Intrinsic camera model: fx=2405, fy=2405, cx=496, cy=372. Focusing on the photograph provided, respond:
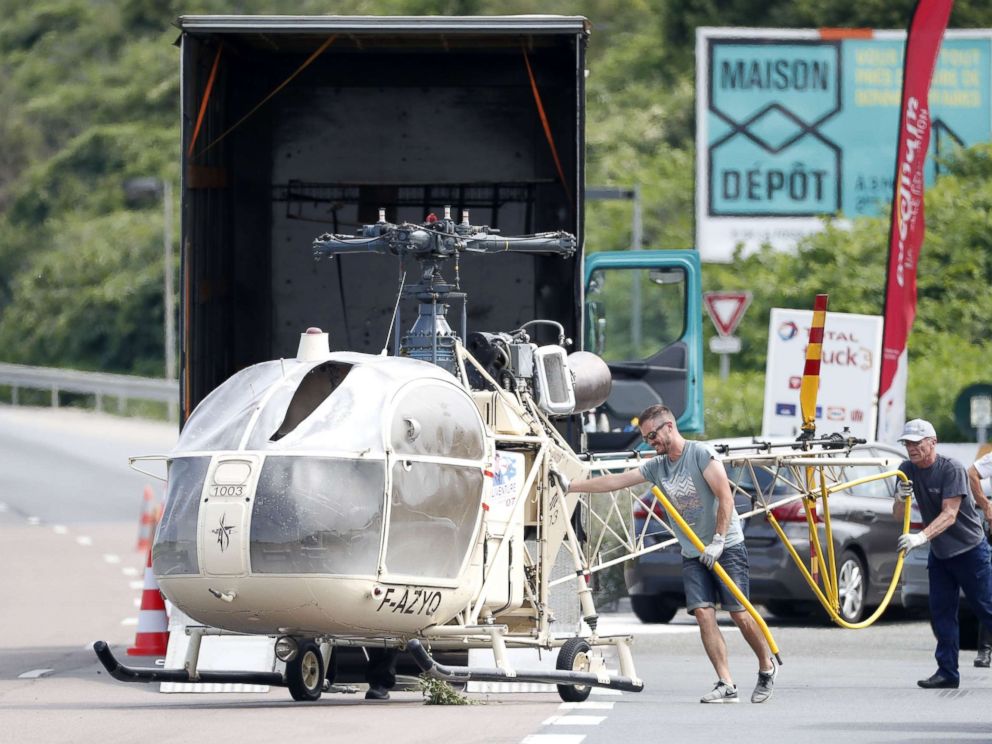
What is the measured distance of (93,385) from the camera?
47688 mm

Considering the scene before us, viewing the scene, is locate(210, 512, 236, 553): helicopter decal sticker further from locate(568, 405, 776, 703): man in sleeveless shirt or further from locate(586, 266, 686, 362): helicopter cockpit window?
locate(586, 266, 686, 362): helicopter cockpit window

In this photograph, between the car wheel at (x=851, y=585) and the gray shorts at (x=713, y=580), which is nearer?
the gray shorts at (x=713, y=580)

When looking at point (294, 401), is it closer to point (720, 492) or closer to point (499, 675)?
point (499, 675)

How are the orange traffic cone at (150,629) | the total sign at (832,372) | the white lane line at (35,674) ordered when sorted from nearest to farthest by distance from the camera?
the white lane line at (35,674) → the orange traffic cone at (150,629) → the total sign at (832,372)

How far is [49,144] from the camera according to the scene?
7300cm

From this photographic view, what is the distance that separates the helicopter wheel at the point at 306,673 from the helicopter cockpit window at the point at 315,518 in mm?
1240

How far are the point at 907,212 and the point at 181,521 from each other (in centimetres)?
1669

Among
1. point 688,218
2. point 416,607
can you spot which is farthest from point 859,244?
point 416,607

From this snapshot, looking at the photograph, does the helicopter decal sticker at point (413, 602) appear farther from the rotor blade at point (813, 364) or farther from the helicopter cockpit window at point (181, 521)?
the rotor blade at point (813, 364)

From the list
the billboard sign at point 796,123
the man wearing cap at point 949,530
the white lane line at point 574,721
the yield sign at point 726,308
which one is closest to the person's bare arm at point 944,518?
the man wearing cap at point 949,530

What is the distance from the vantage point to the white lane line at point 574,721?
A: 494 inches

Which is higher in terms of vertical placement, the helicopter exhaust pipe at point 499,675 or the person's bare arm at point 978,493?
the person's bare arm at point 978,493

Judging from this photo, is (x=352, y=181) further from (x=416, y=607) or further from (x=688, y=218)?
(x=688, y=218)

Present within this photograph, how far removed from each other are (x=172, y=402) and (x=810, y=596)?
2788 centimetres
